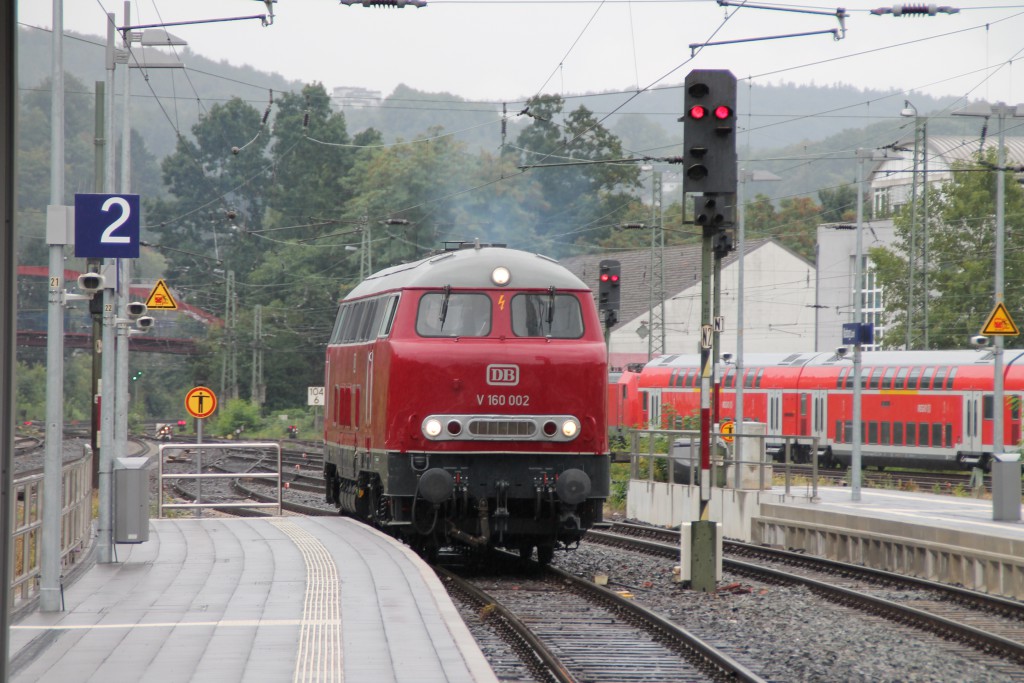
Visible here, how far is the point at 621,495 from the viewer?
28.5m

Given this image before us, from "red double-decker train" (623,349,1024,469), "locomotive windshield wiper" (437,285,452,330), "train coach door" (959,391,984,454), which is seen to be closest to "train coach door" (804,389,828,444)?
"red double-decker train" (623,349,1024,469)

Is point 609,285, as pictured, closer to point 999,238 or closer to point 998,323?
point 999,238

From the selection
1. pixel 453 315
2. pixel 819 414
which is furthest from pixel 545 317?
pixel 819 414

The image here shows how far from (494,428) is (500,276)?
176 centimetres

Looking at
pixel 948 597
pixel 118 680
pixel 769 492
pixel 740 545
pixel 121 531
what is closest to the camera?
pixel 118 680

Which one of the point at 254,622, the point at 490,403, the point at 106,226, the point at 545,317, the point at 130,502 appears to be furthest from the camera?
the point at 545,317

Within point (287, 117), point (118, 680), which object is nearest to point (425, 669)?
point (118, 680)

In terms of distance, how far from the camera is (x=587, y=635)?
38.5 ft

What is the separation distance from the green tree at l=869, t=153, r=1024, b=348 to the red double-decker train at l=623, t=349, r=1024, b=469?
6.19m

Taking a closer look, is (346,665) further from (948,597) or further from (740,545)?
(740,545)

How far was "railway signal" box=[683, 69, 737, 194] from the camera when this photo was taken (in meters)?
14.4

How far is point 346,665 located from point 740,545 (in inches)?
513

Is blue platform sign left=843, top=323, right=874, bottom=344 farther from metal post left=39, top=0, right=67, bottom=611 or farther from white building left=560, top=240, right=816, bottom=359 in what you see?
white building left=560, top=240, right=816, bottom=359

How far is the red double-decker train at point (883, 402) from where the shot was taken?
34562mm
